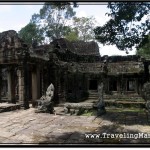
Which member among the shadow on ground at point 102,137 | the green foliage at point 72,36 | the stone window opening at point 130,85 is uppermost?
the green foliage at point 72,36

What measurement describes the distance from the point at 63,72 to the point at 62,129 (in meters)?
13.7

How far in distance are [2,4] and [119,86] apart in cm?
2192

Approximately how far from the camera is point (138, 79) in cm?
2759

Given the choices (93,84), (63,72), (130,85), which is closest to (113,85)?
(130,85)

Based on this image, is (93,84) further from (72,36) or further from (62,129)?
(62,129)

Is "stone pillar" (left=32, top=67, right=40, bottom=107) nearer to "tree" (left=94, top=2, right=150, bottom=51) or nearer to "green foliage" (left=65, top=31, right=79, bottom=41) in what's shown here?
"tree" (left=94, top=2, right=150, bottom=51)

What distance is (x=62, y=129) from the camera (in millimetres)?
10523

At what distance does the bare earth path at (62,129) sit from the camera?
340 inches

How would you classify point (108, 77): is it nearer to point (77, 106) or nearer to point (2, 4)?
point (77, 106)

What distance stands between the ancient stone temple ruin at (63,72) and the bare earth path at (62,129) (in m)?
4.84

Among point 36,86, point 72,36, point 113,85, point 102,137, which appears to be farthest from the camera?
point 72,36

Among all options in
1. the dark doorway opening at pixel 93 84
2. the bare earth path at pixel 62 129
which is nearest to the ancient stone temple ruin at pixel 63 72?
the dark doorway opening at pixel 93 84

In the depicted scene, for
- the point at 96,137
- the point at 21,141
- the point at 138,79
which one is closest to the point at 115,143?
the point at 96,137

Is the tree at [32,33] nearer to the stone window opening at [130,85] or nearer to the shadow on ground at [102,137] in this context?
the stone window opening at [130,85]
